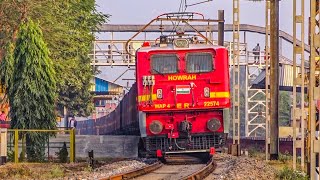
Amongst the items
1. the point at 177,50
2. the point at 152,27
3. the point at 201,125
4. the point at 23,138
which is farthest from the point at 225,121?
the point at 152,27

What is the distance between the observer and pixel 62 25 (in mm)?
43469

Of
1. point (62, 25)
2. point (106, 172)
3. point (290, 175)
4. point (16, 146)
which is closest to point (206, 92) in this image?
point (106, 172)

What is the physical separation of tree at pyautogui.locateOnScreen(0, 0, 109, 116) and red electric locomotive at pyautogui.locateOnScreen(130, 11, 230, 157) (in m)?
13.7

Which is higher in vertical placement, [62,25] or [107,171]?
[62,25]

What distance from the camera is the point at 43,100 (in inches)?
1373

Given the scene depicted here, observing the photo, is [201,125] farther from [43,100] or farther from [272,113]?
[43,100]

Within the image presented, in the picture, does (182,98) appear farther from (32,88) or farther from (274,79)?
(32,88)

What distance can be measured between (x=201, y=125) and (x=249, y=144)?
27917mm

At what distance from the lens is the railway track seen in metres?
22.5

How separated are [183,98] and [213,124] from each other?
4.03 feet

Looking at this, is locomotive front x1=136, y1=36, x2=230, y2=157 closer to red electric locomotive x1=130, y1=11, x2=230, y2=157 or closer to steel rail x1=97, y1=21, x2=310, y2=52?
red electric locomotive x1=130, y1=11, x2=230, y2=157

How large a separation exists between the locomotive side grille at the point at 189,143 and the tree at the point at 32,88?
8.04 m

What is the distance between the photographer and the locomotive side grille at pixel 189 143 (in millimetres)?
27375

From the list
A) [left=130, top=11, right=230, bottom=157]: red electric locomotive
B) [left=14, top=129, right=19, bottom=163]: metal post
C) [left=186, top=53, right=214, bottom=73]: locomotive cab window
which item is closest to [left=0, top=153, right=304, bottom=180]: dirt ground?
[left=130, top=11, right=230, bottom=157]: red electric locomotive
